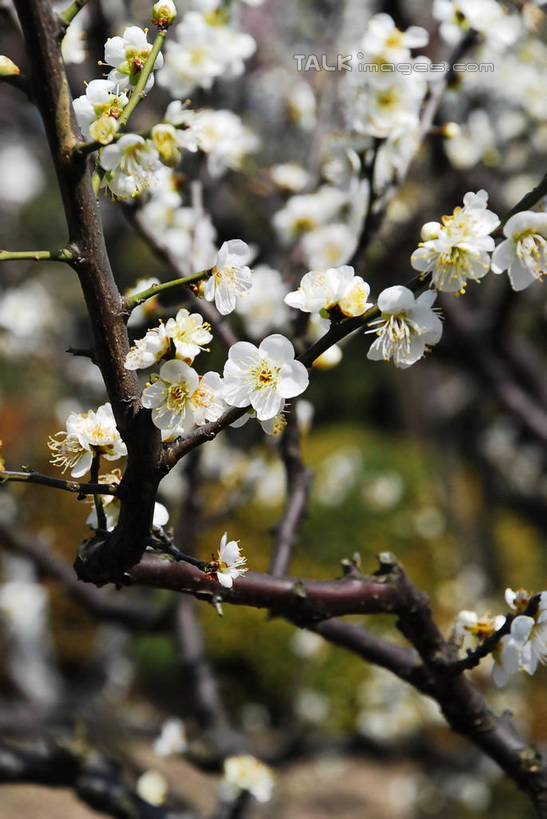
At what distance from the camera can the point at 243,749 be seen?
239cm

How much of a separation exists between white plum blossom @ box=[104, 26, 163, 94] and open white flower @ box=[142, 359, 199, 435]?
15.1 inches

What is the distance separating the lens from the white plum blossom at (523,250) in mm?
895

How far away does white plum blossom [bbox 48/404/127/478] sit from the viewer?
97cm

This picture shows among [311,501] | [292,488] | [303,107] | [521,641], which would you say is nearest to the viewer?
[521,641]

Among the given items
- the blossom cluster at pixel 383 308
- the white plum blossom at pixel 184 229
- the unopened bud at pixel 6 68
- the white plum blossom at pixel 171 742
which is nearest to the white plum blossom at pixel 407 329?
the blossom cluster at pixel 383 308

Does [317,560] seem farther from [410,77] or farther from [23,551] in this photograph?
[410,77]

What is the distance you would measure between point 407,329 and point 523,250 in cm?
17

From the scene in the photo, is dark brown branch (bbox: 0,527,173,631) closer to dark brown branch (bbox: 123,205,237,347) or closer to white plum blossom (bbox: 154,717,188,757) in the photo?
white plum blossom (bbox: 154,717,188,757)

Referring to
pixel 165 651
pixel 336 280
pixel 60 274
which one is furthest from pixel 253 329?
pixel 60 274

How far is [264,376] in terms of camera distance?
88cm

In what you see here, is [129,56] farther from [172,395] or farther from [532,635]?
[532,635]

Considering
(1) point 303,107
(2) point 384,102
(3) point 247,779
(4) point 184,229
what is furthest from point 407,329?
(1) point 303,107

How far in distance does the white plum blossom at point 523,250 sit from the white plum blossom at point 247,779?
1.40 m

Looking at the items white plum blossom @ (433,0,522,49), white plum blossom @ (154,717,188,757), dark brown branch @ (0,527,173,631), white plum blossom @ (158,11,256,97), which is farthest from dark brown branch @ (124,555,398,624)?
dark brown branch @ (0,527,173,631)
